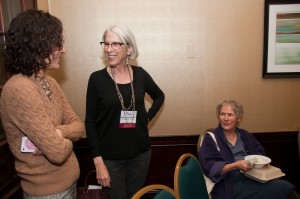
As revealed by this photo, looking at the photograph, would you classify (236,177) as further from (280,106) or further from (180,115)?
(280,106)

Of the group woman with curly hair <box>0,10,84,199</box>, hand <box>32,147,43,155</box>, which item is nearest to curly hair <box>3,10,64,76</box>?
woman with curly hair <box>0,10,84,199</box>

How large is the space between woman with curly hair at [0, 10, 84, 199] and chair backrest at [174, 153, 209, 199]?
0.55 metres

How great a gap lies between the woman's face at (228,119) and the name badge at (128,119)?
891 mm

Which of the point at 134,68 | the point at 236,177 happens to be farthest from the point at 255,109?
the point at 134,68

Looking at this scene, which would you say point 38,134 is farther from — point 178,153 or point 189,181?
point 178,153

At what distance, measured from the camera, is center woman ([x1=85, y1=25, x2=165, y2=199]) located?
1821mm

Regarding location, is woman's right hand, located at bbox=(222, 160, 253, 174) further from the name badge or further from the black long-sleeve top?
the name badge

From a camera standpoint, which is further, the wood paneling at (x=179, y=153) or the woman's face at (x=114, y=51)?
the wood paneling at (x=179, y=153)

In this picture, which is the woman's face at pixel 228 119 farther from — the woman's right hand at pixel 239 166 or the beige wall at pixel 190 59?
the beige wall at pixel 190 59

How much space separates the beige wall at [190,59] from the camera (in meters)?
2.72

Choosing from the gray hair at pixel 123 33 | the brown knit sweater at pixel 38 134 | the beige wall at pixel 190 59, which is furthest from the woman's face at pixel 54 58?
the beige wall at pixel 190 59

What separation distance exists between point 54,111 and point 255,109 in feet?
7.45

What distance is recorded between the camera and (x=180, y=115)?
9.59 ft

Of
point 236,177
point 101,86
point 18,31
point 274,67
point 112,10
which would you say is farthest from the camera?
point 274,67
